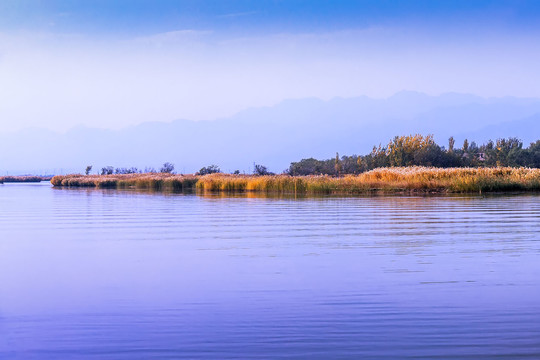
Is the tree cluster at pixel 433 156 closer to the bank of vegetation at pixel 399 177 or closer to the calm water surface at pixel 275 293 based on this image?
the bank of vegetation at pixel 399 177

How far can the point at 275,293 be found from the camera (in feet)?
22.9

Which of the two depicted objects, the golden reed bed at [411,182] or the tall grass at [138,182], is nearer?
the golden reed bed at [411,182]

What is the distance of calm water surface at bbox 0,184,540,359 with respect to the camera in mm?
4949

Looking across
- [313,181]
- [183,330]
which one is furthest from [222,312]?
[313,181]

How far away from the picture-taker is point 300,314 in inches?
233

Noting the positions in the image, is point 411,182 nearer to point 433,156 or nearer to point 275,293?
point 433,156

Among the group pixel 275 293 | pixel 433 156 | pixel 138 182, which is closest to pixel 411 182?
pixel 433 156

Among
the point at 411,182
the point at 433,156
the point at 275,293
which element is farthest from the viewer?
the point at 433,156

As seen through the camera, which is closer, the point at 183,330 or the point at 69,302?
the point at 183,330

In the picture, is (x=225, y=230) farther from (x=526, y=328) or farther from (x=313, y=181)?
(x=313, y=181)

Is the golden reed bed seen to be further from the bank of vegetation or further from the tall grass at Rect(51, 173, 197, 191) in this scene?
the tall grass at Rect(51, 173, 197, 191)

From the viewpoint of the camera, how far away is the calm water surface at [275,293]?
495 cm

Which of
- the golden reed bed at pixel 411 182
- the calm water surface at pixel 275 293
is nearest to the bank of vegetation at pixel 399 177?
the golden reed bed at pixel 411 182

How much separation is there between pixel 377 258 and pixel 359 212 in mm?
9541
